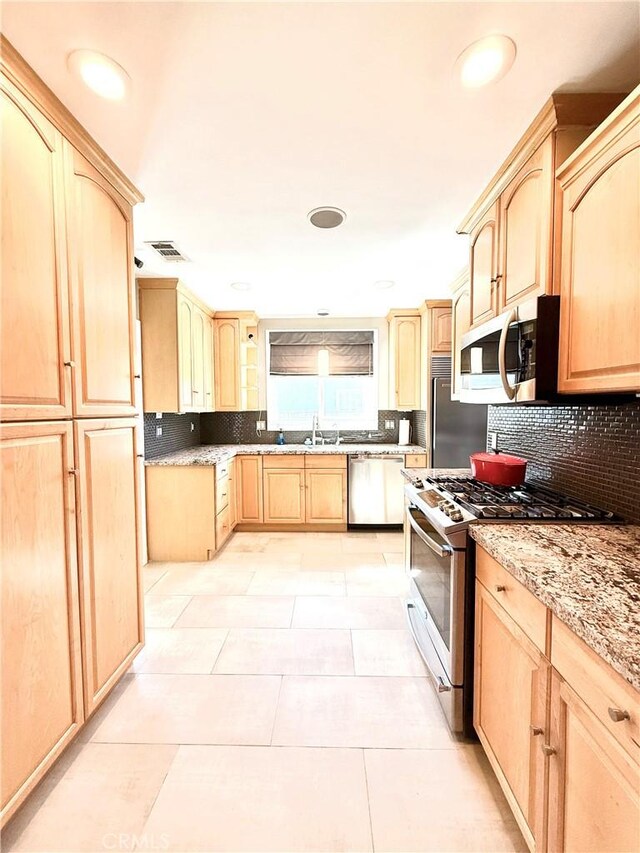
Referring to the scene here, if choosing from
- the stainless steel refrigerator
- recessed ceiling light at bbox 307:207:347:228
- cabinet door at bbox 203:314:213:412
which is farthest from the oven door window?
cabinet door at bbox 203:314:213:412

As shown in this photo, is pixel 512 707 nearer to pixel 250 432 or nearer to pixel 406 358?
pixel 406 358

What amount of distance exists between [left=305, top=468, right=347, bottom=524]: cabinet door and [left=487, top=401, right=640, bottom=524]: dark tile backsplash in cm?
201

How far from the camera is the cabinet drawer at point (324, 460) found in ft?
12.9

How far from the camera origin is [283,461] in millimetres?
3961

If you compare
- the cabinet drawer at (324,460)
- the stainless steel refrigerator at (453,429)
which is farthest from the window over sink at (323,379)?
the stainless steel refrigerator at (453,429)

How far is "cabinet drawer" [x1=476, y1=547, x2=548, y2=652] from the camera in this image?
3.19ft

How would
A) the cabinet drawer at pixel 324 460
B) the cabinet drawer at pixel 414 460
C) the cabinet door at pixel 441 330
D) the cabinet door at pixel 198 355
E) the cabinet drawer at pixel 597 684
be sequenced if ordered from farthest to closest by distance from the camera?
1. the cabinet drawer at pixel 324 460
2. the cabinet drawer at pixel 414 460
3. the cabinet door at pixel 441 330
4. the cabinet door at pixel 198 355
5. the cabinet drawer at pixel 597 684

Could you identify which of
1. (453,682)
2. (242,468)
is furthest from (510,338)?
(242,468)

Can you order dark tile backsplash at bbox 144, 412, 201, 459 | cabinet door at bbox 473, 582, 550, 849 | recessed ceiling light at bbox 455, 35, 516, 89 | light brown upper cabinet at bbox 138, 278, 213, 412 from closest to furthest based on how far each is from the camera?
cabinet door at bbox 473, 582, 550, 849
recessed ceiling light at bbox 455, 35, 516, 89
light brown upper cabinet at bbox 138, 278, 213, 412
dark tile backsplash at bbox 144, 412, 201, 459

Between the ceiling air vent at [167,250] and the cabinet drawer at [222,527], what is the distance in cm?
211

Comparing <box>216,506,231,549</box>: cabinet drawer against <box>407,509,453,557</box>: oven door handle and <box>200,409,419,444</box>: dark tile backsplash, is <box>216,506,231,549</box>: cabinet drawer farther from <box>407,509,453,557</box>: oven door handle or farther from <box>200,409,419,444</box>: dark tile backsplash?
<box>407,509,453,557</box>: oven door handle

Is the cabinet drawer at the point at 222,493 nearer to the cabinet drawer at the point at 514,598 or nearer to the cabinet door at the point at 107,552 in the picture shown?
the cabinet door at the point at 107,552

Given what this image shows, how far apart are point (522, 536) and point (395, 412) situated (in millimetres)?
3351

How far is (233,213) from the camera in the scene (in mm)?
2018
